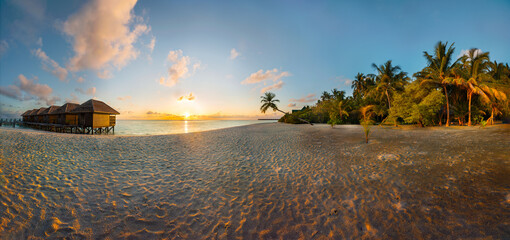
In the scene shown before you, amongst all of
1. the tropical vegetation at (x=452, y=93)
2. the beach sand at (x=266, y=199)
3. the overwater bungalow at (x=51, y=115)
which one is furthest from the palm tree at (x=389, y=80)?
the overwater bungalow at (x=51, y=115)

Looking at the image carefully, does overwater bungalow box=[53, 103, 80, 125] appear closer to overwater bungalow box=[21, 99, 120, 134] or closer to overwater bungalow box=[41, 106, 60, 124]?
overwater bungalow box=[21, 99, 120, 134]

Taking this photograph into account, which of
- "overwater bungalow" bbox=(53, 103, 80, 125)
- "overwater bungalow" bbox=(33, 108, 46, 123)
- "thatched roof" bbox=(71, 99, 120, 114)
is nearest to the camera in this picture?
"thatched roof" bbox=(71, 99, 120, 114)

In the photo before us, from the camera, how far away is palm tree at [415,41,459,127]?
17781 millimetres

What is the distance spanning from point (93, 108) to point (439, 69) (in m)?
41.3

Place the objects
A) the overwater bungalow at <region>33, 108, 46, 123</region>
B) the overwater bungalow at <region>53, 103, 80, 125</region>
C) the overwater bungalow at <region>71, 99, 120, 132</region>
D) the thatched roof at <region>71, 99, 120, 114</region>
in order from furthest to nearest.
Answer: the overwater bungalow at <region>33, 108, 46, 123</region>, the overwater bungalow at <region>53, 103, 80, 125</region>, the overwater bungalow at <region>71, 99, 120, 132</region>, the thatched roof at <region>71, 99, 120, 114</region>

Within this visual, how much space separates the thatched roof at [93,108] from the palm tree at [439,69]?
3878 cm

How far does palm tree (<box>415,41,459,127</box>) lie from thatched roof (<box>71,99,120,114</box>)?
38782 mm

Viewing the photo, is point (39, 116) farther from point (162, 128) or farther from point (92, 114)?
point (92, 114)

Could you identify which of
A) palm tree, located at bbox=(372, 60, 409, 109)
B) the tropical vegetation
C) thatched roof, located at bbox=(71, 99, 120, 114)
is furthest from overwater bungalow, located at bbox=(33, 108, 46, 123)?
palm tree, located at bbox=(372, 60, 409, 109)

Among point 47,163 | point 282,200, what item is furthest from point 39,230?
point 47,163

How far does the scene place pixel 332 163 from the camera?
5773 millimetres

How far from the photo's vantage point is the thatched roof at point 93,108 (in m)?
21.1

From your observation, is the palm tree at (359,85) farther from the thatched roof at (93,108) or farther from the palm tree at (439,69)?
the thatched roof at (93,108)

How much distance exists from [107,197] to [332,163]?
20.8 feet
